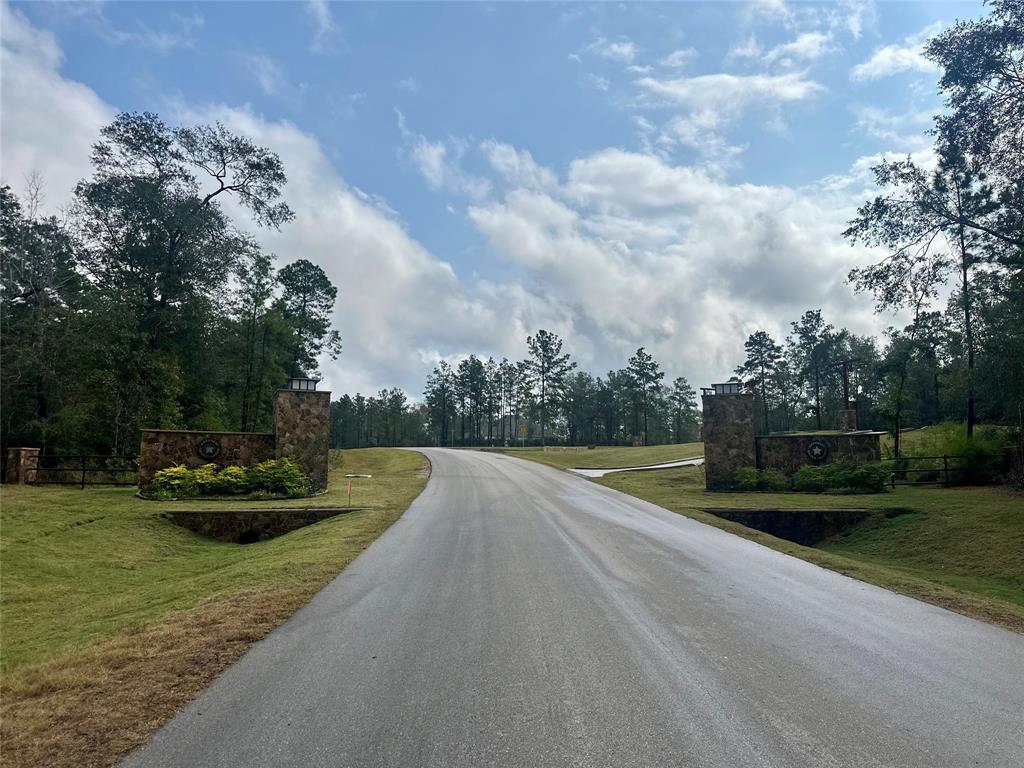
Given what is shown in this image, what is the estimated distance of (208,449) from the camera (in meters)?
19.3

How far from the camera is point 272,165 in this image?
30734 mm

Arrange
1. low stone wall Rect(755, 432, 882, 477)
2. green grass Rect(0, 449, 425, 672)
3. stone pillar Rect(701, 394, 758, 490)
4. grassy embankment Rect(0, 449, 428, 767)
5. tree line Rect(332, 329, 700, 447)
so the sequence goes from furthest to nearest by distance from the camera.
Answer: tree line Rect(332, 329, 700, 447), stone pillar Rect(701, 394, 758, 490), low stone wall Rect(755, 432, 882, 477), green grass Rect(0, 449, 425, 672), grassy embankment Rect(0, 449, 428, 767)

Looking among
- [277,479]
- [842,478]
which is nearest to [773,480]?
[842,478]

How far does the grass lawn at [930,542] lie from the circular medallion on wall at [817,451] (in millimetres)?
2815

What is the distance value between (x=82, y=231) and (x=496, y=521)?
1017 inches

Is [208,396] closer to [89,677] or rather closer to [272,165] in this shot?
[272,165]

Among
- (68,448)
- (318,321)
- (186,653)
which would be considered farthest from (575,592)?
(318,321)

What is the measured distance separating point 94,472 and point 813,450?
87.5 feet

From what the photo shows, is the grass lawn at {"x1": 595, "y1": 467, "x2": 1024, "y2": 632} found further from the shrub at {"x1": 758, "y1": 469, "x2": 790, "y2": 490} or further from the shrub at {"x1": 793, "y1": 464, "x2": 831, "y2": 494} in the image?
the shrub at {"x1": 758, "y1": 469, "x2": 790, "y2": 490}

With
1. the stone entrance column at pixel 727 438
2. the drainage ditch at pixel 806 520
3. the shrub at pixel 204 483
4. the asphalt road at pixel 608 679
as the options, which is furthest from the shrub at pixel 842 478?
the shrub at pixel 204 483

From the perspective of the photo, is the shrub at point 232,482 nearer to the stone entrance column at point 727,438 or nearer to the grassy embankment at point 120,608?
the grassy embankment at point 120,608

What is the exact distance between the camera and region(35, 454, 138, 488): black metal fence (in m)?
20.4

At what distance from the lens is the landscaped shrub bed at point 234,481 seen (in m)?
17.3

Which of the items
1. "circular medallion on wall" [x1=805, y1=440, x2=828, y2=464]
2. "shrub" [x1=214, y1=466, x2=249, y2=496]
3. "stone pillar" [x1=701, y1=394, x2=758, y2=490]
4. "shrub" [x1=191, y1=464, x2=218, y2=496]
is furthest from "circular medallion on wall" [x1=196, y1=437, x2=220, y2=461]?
"circular medallion on wall" [x1=805, y1=440, x2=828, y2=464]
